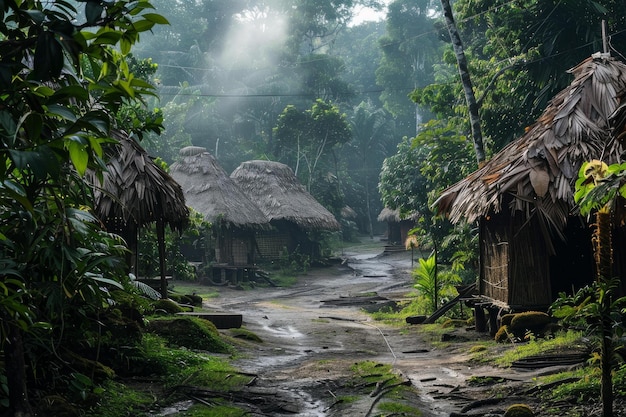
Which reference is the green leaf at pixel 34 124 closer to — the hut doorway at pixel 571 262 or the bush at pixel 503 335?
the bush at pixel 503 335

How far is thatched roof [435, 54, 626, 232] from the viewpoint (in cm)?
1062

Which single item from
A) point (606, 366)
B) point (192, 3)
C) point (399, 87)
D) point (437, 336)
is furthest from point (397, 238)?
point (606, 366)

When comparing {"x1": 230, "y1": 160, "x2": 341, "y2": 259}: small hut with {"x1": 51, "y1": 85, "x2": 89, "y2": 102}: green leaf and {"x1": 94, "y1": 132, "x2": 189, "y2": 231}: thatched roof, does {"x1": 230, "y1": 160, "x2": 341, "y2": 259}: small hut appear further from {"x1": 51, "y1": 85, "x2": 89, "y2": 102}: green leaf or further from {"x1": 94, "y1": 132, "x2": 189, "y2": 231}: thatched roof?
{"x1": 51, "y1": 85, "x2": 89, "y2": 102}: green leaf

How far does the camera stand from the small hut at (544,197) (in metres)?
10.7

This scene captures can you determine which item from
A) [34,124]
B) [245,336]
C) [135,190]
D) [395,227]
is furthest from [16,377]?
[395,227]

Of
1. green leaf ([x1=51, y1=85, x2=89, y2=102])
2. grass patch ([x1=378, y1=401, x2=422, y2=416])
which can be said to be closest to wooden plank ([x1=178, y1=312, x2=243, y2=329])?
grass patch ([x1=378, y1=401, x2=422, y2=416])

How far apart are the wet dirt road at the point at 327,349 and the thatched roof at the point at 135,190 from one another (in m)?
→ 2.88

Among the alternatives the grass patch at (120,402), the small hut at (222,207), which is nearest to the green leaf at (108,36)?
the grass patch at (120,402)

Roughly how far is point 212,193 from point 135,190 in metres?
15.8

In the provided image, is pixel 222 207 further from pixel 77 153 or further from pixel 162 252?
pixel 77 153

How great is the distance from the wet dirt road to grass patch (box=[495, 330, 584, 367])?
1.63ft

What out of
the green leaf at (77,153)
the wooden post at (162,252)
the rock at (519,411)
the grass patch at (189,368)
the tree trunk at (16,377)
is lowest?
the rock at (519,411)

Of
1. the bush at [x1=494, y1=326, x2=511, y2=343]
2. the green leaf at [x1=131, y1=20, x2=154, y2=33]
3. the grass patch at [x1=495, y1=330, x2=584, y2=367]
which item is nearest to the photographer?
the green leaf at [x1=131, y1=20, x2=154, y2=33]

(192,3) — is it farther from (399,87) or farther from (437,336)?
(437,336)
